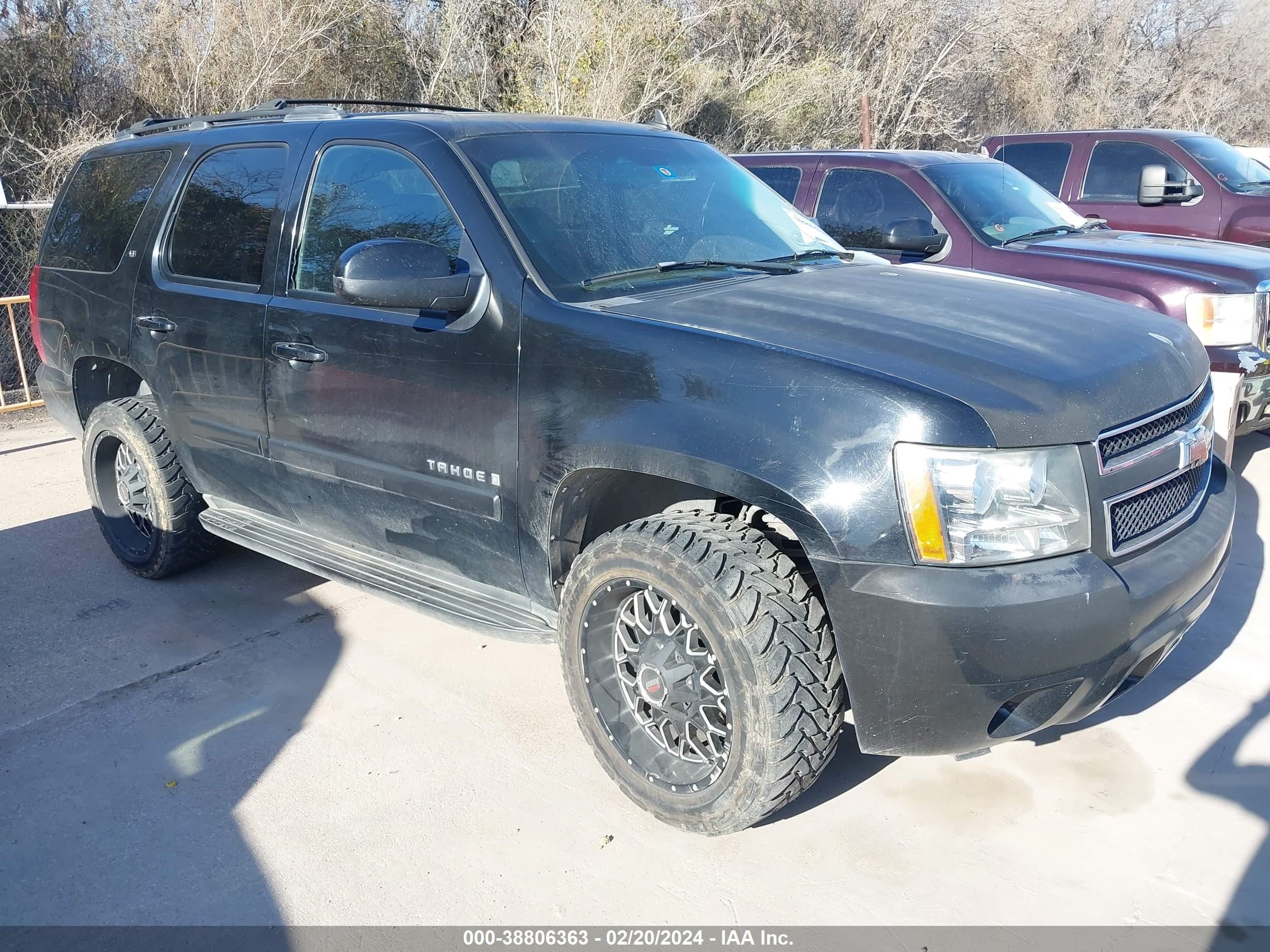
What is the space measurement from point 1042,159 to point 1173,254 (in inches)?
142

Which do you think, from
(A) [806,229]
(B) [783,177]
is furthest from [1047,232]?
(A) [806,229]

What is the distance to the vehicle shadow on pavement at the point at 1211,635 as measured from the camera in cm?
368

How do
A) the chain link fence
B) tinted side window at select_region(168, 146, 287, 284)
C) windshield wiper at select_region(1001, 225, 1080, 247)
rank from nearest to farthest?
tinted side window at select_region(168, 146, 287, 284)
windshield wiper at select_region(1001, 225, 1080, 247)
the chain link fence

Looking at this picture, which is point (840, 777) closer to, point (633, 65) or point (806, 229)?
point (806, 229)

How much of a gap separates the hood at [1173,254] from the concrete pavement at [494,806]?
2080 millimetres

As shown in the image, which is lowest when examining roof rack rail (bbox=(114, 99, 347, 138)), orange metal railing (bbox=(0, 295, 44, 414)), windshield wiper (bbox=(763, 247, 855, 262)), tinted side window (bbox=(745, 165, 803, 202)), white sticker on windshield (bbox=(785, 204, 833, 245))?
orange metal railing (bbox=(0, 295, 44, 414))

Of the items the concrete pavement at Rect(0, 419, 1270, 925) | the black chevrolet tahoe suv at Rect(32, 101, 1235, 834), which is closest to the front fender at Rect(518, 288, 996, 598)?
the black chevrolet tahoe suv at Rect(32, 101, 1235, 834)

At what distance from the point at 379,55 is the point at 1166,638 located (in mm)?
13058

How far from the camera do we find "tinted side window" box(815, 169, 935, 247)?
6922 mm

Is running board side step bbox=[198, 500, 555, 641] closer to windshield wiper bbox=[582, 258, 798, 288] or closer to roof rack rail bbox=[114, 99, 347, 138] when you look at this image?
windshield wiper bbox=[582, 258, 798, 288]

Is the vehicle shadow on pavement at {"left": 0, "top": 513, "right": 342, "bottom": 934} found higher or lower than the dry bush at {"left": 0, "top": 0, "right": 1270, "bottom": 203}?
lower

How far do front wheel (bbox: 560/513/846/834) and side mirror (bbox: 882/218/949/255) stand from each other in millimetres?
3957

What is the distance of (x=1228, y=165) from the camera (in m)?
9.04

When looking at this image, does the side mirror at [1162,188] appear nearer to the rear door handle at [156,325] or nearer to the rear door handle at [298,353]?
the rear door handle at [298,353]
